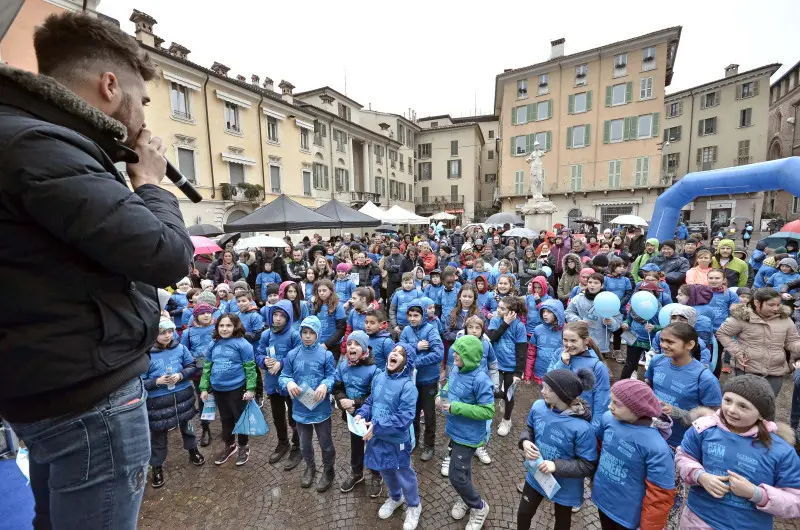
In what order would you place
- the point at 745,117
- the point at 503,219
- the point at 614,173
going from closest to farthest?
the point at 503,219 → the point at 614,173 → the point at 745,117

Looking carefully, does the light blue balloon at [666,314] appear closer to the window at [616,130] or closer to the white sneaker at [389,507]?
the white sneaker at [389,507]

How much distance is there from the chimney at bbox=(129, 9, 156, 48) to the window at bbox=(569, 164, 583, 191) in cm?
3000

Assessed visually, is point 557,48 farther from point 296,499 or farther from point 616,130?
point 296,499

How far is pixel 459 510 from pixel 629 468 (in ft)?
5.37

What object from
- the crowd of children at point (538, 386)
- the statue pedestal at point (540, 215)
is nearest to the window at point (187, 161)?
the crowd of children at point (538, 386)

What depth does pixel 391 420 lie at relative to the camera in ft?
11.2

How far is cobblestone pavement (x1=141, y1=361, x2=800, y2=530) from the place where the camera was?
136 inches

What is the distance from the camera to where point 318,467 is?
4.29m

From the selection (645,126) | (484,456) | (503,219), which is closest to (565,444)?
(484,456)

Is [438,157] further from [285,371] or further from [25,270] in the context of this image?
[25,270]

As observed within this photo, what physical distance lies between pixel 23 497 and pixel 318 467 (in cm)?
254

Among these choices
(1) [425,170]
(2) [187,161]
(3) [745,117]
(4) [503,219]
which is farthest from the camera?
(1) [425,170]

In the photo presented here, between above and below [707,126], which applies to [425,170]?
below

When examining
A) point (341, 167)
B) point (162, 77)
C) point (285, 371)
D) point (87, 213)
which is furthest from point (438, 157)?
point (87, 213)
